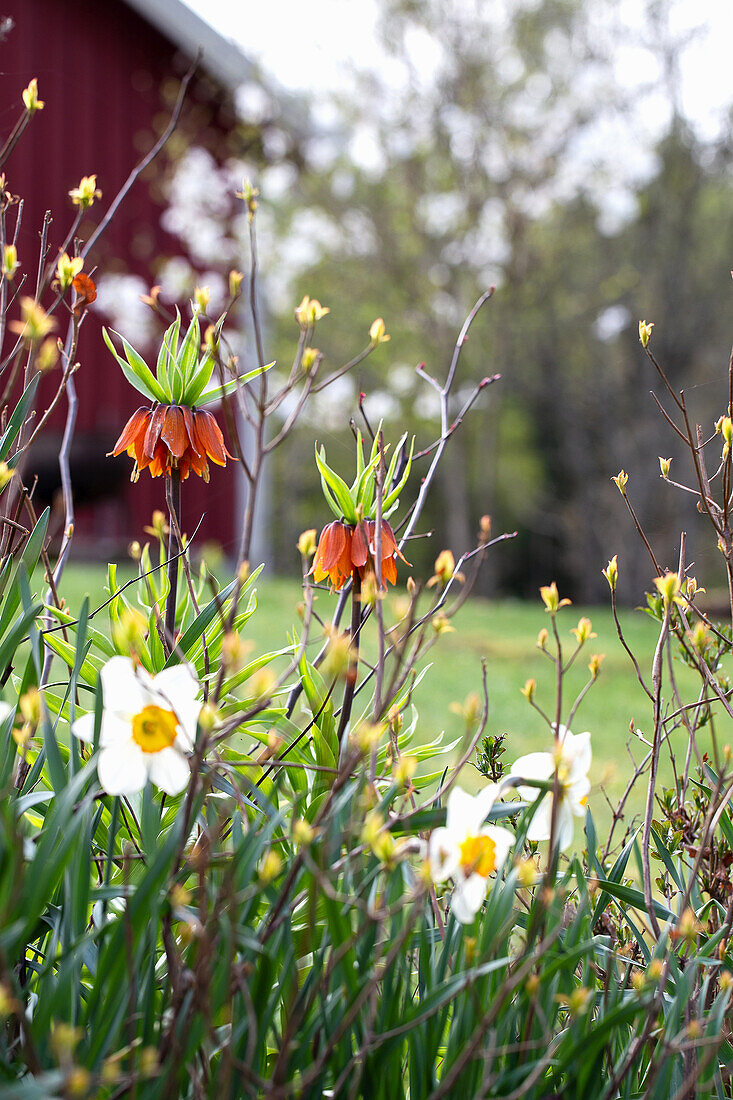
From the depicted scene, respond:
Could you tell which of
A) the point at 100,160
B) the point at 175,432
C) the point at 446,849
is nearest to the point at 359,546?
the point at 175,432

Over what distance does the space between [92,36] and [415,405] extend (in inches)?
218

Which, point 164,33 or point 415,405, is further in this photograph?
point 415,405

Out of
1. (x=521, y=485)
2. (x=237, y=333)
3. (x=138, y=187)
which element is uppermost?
(x=138, y=187)

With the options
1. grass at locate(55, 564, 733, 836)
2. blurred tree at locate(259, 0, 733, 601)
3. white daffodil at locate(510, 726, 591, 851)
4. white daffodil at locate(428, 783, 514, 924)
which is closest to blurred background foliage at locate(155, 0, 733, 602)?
blurred tree at locate(259, 0, 733, 601)

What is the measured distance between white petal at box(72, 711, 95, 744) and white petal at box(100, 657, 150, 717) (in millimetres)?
100

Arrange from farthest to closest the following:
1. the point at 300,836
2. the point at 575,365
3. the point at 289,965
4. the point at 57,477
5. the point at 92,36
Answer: the point at 575,365
the point at 92,36
the point at 57,477
the point at 289,965
the point at 300,836

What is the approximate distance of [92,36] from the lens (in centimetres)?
874

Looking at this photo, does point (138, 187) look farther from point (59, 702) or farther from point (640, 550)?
point (59, 702)

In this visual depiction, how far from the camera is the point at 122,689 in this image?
89 centimetres

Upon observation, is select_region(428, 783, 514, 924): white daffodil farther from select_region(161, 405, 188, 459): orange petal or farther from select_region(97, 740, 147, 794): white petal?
select_region(161, 405, 188, 459): orange petal

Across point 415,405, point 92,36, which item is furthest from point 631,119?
point 92,36

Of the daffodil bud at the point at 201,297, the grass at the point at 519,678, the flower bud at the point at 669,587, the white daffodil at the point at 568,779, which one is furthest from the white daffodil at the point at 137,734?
the grass at the point at 519,678

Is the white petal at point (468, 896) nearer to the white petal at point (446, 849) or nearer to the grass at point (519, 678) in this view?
Result: the white petal at point (446, 849)

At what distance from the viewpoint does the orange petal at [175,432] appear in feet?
4.38
